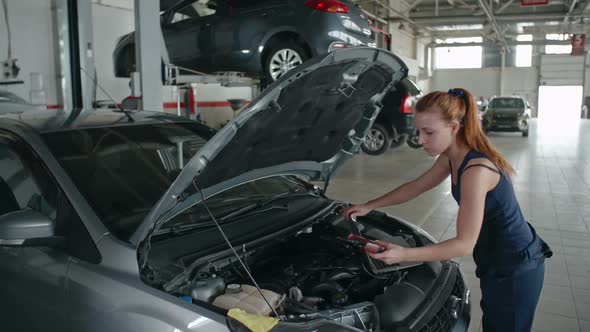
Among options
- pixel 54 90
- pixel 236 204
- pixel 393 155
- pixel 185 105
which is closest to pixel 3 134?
pixel 236 204

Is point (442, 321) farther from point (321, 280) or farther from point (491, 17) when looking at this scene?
point (491, 17)

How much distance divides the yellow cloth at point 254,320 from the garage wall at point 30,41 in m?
6.64

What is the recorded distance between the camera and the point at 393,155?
1177 cm

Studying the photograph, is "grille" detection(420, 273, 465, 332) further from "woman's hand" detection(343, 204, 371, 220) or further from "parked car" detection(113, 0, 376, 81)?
"parked car" detection(113, 0, 376, 81)

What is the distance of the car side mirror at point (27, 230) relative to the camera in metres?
1.80

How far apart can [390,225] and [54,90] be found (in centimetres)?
688

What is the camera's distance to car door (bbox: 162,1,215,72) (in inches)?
216

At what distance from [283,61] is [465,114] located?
137 inches

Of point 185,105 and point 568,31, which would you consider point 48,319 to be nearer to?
point 185,105

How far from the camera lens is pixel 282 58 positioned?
5.23m

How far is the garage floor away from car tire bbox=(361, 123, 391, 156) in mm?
216

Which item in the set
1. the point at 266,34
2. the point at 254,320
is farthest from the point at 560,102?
the point at 254,320

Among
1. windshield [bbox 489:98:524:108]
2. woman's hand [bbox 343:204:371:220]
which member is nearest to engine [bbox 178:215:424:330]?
woman's hand [bbox 343:204:371:220]

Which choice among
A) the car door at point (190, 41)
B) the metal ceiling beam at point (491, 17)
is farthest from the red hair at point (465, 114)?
the metal ceiling beam at point (491, 17)
